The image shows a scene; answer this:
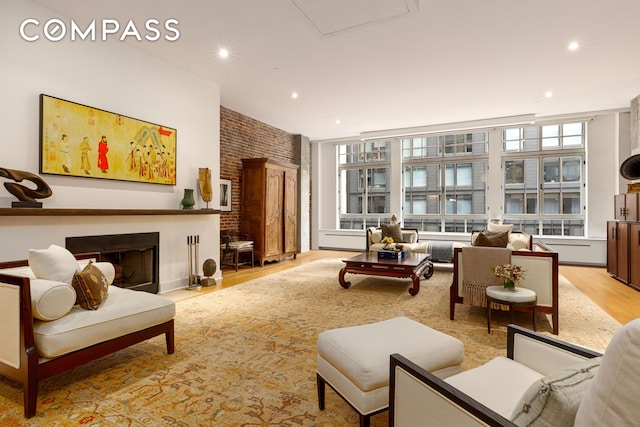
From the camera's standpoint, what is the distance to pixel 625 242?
5328 mm

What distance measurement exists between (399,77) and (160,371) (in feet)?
15.7

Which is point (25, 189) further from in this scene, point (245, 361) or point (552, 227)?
point (552, 227)

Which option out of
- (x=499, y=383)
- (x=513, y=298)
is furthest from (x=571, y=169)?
(x=499, y=383)

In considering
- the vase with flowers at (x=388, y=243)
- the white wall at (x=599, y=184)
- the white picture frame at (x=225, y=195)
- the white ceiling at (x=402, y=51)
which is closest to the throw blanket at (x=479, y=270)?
the vase with flowers at (x=388, y=243)

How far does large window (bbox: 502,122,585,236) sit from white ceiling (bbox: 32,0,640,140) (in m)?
0.89

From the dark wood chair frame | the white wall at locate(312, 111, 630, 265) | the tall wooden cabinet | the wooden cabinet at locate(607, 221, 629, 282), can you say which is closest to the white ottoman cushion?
the dark wood chair frame

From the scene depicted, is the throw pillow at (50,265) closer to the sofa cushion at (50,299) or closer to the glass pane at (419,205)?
the sofa cushion at (50,299)

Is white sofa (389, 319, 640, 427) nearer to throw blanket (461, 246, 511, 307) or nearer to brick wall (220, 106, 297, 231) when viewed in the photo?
throw blanket (461, 246, 511, 307)

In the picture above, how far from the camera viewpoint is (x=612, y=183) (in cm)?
676

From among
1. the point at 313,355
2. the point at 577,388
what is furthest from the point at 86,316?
the point at 577,388

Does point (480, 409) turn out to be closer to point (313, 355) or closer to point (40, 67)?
point (313, 355)

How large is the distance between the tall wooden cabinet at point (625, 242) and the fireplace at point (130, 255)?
22.5 ft

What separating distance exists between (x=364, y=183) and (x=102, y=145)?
6.80m

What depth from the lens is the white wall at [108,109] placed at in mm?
3168
